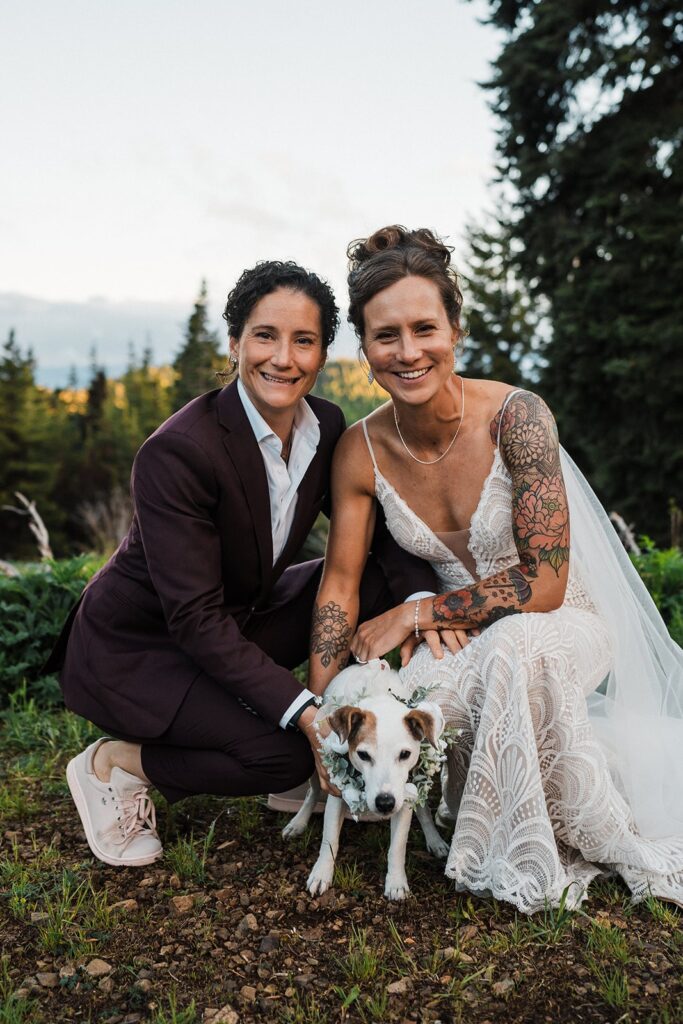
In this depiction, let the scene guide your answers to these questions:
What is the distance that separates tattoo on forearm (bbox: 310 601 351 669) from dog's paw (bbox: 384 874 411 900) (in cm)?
82

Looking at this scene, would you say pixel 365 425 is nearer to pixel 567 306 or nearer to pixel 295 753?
pixel 295 753

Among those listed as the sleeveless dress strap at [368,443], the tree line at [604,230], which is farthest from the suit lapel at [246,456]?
the tree line at [604,230]

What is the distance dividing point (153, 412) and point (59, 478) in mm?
5451

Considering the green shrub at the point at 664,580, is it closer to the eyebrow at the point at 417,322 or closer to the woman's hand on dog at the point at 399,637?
the woman's hand on dog at the point at 399,637

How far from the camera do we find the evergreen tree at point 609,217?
13078 millimetres

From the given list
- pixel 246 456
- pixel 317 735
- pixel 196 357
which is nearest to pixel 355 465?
pixel 246 456

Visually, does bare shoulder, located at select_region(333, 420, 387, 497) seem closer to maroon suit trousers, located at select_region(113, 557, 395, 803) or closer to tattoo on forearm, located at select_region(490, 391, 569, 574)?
tattoo on forearm, located at select_region(490, 391, 569, 574)

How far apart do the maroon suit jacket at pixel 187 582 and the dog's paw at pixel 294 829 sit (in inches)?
26.8

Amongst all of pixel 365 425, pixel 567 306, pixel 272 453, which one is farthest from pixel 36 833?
pixel 567 306

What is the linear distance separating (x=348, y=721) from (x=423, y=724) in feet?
0.80

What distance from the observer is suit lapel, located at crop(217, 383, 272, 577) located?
10.1 ft

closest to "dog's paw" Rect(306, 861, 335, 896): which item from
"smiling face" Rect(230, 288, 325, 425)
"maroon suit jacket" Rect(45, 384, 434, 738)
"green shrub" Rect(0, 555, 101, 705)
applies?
"maroon suit jacket" Rect(45, 384, 434, 738)

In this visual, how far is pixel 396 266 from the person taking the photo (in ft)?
10.3

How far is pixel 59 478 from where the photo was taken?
37.3 m
